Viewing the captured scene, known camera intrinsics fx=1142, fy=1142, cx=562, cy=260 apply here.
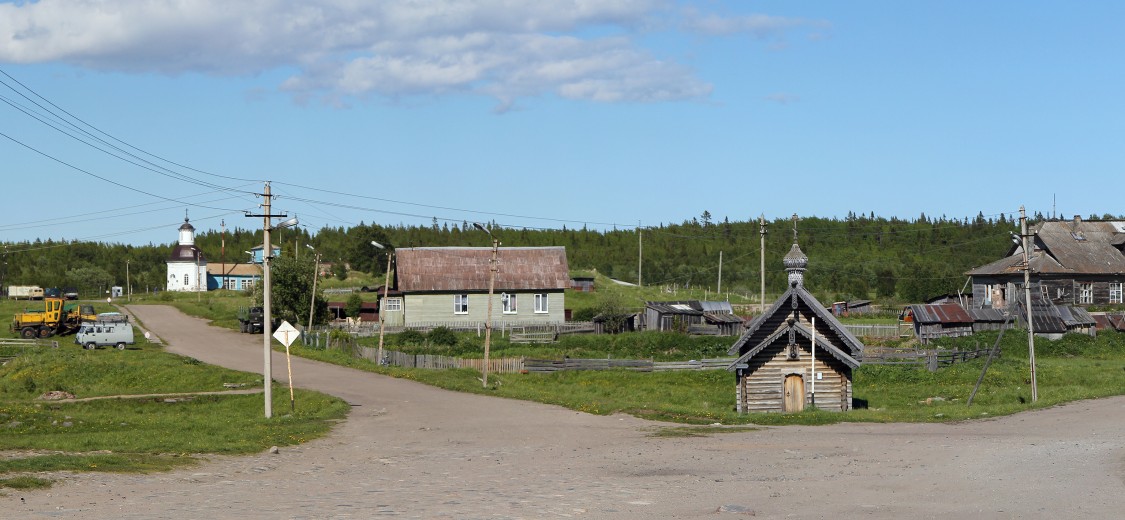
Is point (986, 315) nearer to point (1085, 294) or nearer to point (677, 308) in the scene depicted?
point (1085, 294)

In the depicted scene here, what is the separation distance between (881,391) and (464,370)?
18180 millimetres

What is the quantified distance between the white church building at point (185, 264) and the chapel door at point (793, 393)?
107 m

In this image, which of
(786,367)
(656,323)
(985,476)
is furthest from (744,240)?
(985,476)

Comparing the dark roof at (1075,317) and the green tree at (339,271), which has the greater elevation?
the green tree at (339,271)

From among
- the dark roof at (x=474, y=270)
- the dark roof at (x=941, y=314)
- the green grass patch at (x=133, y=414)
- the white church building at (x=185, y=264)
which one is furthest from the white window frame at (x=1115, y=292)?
the white church building at (x=185, y=264)

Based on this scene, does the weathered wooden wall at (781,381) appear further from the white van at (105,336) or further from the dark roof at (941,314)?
the white van at (105,336)

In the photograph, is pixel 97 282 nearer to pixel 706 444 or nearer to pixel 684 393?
pixel 684 393

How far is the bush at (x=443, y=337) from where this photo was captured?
211 feet

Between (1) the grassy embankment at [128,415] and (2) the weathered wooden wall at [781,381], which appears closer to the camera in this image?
(1) the grassy embankment at [128,415]

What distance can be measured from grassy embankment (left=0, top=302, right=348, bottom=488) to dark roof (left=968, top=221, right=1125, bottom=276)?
51424 mm

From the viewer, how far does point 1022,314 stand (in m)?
62.8

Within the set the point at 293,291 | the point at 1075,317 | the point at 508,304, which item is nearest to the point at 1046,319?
the point at 1075,317

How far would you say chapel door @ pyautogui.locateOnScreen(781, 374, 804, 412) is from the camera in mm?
36375

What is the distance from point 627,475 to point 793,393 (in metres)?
15.0
